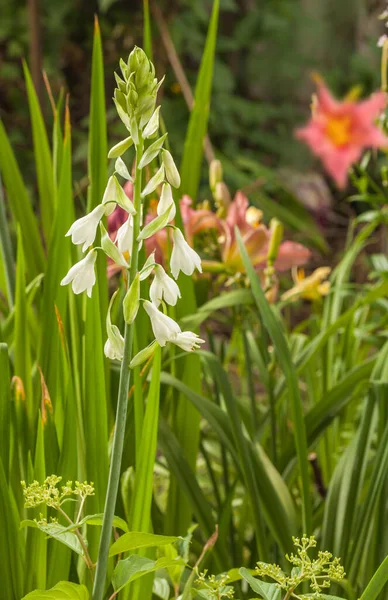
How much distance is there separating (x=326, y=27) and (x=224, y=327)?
62.1 inches

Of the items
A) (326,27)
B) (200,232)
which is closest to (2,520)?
(200,232)

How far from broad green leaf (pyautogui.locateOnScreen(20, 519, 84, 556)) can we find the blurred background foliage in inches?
86.5

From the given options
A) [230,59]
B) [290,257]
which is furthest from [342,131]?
[230,59]

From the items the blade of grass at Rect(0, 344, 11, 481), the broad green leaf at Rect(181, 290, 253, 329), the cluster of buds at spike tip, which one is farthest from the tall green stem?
the broad green leaf at Rect(181, 290, 253, 329)

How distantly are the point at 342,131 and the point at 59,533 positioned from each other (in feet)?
2.41

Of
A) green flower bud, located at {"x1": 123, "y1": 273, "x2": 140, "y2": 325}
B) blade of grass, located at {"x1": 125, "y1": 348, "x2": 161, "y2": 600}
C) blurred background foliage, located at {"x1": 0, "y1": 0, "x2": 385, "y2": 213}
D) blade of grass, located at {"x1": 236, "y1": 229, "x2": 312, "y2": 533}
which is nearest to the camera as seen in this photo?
green flower bud, located at {"x1": 123, "y1": 273, "x2": 140, "y2": 325}

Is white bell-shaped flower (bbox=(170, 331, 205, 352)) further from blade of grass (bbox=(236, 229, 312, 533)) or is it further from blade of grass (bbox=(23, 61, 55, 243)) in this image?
blade of grass (bbox=(23, 61, 55, 243))

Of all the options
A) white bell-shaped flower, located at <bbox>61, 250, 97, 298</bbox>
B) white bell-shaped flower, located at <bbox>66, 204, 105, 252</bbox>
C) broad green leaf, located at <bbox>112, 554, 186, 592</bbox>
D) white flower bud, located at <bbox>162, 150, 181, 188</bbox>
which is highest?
white flower bud, located at <bbox>162, 150, 181, 188</bbox>

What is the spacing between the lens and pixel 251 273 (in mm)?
736

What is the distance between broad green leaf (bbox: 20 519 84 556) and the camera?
0.44m

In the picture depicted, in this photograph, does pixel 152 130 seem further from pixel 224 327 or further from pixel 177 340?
pixel 224 327

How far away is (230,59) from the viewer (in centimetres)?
350

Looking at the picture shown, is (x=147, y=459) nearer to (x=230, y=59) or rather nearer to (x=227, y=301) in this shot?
(x=227, y=301)

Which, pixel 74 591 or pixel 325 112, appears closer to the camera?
pixel 74 591
